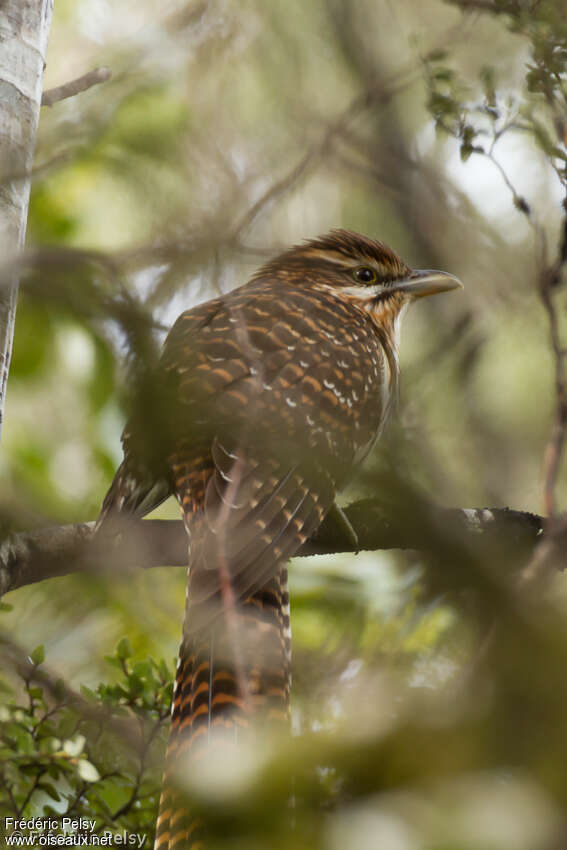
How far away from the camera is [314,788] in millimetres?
591

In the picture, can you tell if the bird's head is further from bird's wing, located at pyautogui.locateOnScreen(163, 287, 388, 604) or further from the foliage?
the foliage

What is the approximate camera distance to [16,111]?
6.25 feet

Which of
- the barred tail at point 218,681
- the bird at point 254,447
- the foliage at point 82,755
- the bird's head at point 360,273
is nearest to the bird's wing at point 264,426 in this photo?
the bird at point 254,447

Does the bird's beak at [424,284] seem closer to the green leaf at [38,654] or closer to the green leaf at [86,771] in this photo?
the green leaf at [38,654]

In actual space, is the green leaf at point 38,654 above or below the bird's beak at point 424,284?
→ below

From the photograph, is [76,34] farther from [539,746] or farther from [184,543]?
[539,746]

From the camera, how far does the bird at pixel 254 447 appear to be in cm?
145

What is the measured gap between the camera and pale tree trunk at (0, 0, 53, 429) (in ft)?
5.68

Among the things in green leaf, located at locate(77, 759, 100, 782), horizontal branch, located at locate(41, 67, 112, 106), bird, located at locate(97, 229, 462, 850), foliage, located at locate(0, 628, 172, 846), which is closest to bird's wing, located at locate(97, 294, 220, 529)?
bird, located at locate(97, 229, 462, 850)

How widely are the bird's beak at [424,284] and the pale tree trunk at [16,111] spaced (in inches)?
78.7

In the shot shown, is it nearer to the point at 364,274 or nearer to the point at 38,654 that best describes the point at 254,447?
the point at 38,654

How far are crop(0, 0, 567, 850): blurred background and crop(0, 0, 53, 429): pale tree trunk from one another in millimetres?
103

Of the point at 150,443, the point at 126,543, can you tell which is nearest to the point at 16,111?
the point at 126,543

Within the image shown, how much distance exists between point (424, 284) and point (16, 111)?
2.16 meters
